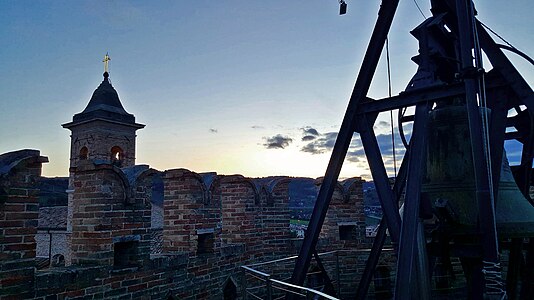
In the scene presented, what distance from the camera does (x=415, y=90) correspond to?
3.75 metres

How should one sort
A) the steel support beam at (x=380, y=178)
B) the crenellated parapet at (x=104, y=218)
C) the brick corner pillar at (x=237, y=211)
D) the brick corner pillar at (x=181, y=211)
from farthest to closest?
the brick corner pillar at (x=237, y=211) < the brick corner pillar at (x=181, y=211) < the crenellated parapet at (x=104, y=218) < the steel support beam at (x=380, y=178)

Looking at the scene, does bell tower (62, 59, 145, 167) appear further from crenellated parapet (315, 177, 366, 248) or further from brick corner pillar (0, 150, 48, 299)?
brick corner pillar (0, 150, 48, 299)

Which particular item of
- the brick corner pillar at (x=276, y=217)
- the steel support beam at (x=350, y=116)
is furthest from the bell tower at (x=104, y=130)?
the steel support beam at (x=350, y=116)

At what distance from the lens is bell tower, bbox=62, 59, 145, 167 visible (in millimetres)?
26375

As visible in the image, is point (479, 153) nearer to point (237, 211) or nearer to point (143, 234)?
point (143, 234)

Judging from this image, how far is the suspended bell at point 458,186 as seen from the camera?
10.7 ft

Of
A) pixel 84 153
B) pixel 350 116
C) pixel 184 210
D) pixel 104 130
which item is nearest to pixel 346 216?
pixel 184 210

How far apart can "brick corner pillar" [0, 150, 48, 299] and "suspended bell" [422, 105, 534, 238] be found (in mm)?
3596

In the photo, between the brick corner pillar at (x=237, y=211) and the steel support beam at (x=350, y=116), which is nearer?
the steel support beam at (x=350, y=116)

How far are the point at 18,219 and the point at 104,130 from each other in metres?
→ 24.1

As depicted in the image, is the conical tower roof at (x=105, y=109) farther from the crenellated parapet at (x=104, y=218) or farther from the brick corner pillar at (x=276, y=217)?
the crenellated parapet at (x=104, y=218)

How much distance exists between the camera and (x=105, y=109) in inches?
1064

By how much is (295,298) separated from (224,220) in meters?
3.14

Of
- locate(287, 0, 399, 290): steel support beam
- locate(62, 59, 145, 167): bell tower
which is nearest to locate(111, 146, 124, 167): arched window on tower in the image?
locate(62, 59, 145, 167): bell tower
